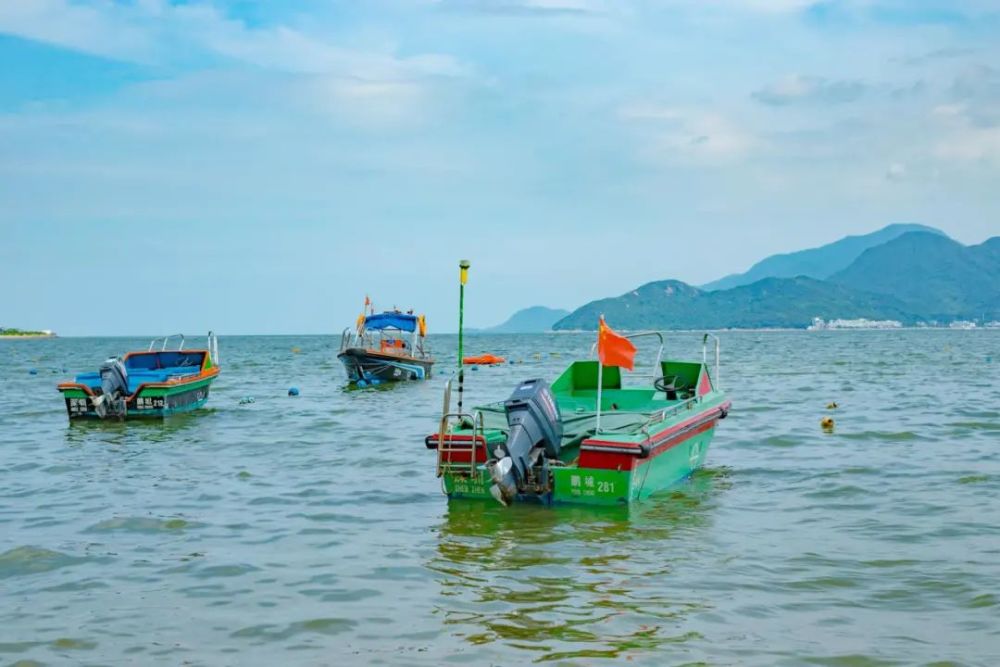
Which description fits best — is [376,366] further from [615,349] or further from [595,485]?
[595,485]

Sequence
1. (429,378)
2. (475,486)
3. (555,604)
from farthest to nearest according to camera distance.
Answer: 1. (429,378)
2. (475,486)
3. (555,604)

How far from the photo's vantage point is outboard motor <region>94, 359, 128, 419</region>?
82.7 ft

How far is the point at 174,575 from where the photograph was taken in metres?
10.4

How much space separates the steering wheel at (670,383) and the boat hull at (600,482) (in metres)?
2.56

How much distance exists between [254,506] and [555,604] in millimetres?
6661

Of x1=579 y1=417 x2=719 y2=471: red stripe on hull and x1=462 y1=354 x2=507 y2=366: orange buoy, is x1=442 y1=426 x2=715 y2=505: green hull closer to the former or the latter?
x1=579 y1=417 x2=719 y2=471: red stripe on hull

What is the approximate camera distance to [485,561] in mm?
10852

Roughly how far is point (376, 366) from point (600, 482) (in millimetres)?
29163

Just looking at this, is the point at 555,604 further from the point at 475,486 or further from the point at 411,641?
the point at 475,486

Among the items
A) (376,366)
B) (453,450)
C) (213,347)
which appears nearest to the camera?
(453,450)

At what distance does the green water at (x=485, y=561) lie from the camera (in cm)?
812

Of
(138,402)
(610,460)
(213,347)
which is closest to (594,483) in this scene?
(610,460)

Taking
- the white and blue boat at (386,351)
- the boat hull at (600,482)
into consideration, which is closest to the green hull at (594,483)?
the boat hull at (600,482)

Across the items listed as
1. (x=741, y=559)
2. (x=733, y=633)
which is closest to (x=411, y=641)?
(x=733, y=633)
